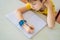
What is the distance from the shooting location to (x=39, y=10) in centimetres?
96

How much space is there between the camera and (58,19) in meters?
0.89

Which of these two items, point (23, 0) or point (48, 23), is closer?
point (48, 23)

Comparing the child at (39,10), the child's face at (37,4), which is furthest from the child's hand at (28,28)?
the child's face at (37,4)

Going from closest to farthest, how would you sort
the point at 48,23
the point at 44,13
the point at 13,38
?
1. the point at 13,38
2. the point at 48,23
3. the point at 44,13

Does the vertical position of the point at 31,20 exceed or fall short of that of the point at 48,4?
it falls short

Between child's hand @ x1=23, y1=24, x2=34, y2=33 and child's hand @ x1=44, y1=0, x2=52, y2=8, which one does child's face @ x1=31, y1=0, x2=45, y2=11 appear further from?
child's hand @ x1=23, y1=24, x2=34, y2=33

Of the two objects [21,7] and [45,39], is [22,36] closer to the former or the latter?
[45,39]

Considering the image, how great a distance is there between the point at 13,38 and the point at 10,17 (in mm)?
202

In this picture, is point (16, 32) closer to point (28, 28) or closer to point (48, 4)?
point (28, 28)

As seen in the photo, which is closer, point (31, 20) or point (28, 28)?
point (28, 28)

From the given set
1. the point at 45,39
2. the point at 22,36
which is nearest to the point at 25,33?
the point at 22,36

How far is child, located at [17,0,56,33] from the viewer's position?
784 mm

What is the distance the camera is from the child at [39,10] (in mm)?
784

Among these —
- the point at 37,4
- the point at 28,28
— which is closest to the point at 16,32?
the point at 28,28
